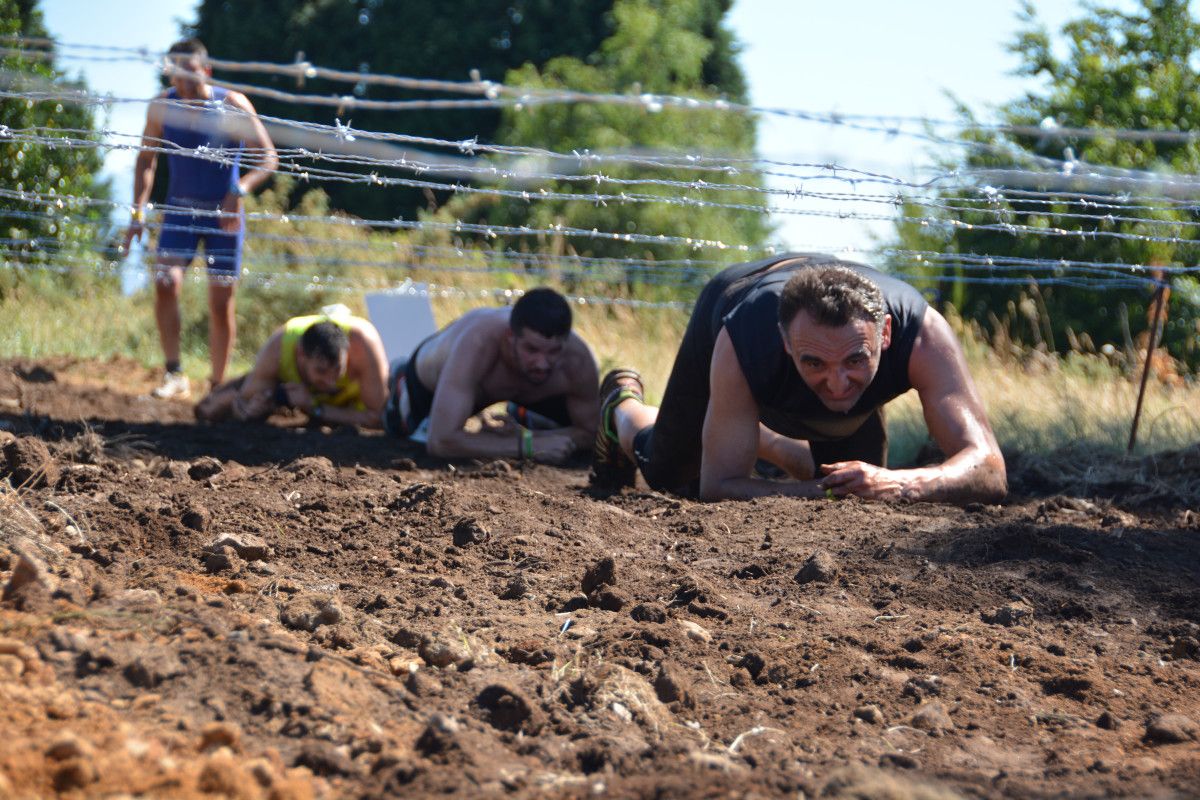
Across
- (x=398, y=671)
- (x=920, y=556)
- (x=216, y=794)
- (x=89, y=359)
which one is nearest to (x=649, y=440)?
(x=920, y=556)

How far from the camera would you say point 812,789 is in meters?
2.34

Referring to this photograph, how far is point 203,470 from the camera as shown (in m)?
5.03

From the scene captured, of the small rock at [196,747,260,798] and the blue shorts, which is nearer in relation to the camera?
the small rock at [196,747,260,798]

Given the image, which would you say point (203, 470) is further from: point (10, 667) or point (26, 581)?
point (10, 667)

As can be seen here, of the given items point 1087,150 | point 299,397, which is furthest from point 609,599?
point 1087,150

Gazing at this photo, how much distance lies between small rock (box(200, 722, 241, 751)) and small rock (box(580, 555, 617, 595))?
1.45 m

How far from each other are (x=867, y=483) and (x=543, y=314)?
213cm

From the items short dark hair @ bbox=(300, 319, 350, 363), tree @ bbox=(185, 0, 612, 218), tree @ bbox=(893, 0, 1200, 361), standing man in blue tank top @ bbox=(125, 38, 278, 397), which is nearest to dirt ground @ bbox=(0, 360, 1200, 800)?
short dark hair @ bbox=(300, 319, 350, 363)

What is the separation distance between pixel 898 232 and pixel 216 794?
33.7 feet

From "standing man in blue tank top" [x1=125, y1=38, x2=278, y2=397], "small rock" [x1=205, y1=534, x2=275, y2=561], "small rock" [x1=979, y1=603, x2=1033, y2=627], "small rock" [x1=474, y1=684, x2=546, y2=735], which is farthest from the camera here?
"standing man in blue tank top" [x1=125, y1=38, x2=278, y2=397]

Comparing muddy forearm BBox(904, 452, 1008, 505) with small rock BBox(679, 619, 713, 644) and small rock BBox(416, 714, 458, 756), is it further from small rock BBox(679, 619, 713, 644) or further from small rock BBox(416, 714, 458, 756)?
small rock BBox(416, 714, 458, 756)

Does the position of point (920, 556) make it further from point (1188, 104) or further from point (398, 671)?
point (1188, 104)

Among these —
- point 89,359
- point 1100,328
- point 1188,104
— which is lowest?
point 89,359

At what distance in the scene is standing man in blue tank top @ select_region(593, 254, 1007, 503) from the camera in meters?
4.25
